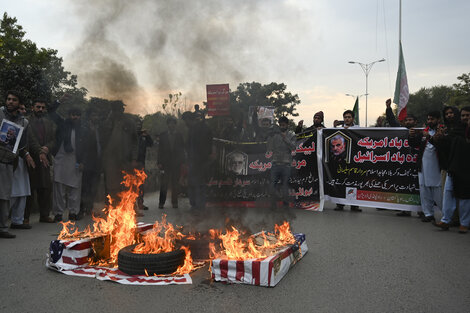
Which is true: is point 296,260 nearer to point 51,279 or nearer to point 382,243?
point 382,243

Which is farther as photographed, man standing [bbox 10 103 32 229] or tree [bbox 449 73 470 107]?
tree [bbox 449 73 470 107]

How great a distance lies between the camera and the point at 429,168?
302 inches

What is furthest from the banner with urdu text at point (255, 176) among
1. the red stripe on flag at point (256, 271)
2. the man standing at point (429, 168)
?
the red stripe on flag at point (256, 271)

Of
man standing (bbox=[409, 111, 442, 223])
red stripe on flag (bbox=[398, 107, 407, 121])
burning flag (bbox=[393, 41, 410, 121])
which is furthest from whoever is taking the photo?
burning flag (bbox=[393, 41, 410, 121])

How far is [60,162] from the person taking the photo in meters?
7.74

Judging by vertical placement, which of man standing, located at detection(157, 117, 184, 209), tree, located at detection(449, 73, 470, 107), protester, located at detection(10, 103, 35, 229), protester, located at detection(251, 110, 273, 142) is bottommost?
protester, located at detection(10, 103, 35, 229)

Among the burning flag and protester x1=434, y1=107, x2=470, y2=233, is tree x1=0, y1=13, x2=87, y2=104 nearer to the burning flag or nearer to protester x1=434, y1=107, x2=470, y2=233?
protester x1=434, y1=107, x2=470, y2=233

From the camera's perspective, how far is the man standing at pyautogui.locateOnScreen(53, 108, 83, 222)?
25.2 feet

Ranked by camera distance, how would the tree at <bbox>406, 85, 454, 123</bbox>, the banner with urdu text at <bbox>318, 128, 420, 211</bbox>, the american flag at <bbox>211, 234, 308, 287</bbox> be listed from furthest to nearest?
1. the tree at <bbox>406, 85, 454, 123</bbox>
2. the banner with urdu text at <bbox>318, 128, 420, 211</bbox>
3. the american flag at <bbox>211, 234, 308, 287</bbox>

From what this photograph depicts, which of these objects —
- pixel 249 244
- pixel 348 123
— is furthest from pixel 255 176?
pixel 249 244

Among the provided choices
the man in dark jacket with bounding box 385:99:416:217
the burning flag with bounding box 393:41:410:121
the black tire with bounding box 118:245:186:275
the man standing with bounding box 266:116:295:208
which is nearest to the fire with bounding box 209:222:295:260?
the black tire with bounding box 118:245:186:275

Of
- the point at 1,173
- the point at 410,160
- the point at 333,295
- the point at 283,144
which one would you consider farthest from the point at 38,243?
the point at 410,160

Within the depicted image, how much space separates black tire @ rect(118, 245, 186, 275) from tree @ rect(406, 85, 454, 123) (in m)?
65.9

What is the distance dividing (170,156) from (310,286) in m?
6.07
